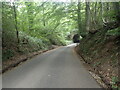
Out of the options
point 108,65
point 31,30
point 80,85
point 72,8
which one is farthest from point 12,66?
point 72,8

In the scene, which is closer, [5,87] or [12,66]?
[5,87]

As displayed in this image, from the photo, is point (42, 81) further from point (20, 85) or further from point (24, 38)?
point (24, 38)

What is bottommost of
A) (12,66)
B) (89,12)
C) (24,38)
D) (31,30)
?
(12,66)

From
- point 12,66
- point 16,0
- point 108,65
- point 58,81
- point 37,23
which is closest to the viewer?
point 58,81

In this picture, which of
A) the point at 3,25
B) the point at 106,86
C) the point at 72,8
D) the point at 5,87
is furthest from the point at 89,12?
the point at 5,87

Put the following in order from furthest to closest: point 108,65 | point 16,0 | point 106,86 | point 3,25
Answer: point 16,0
point 3,25
point 108,65
point 106,86

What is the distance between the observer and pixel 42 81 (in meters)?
5.51

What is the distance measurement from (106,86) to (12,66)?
6163mm

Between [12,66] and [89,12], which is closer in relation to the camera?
[12,66]

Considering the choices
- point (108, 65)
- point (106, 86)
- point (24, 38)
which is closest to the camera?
point (106, 86)

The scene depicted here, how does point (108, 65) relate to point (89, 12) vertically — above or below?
below

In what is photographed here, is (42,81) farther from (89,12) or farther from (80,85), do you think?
(89,12)

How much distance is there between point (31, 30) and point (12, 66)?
9172mm

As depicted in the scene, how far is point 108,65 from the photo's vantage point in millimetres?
6434
